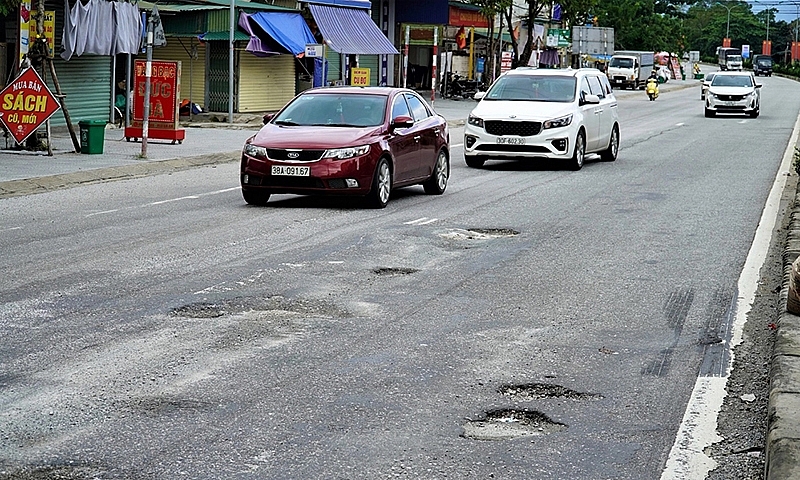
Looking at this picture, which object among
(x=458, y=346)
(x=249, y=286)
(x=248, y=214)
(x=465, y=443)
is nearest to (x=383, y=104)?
(x=248, y=214)

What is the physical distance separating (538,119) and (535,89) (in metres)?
1.40

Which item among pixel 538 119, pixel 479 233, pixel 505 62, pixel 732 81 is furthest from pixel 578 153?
pixel 505 62

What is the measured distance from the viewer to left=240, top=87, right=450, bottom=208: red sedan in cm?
1489

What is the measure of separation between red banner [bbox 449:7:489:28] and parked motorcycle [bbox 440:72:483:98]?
10.1ft

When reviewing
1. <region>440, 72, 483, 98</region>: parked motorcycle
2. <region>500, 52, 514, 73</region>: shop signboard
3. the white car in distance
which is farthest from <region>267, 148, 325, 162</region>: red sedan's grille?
<region>500, 52, 514, 73</region>: shop signboard

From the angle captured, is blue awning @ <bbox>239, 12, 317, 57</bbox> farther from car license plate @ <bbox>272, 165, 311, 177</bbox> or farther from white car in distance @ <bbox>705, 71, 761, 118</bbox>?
car license plate @ <bbox>272, 165, 311, 177</bbox>

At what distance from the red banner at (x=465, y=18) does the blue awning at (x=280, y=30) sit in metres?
20.2

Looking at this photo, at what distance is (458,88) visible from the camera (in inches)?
2200

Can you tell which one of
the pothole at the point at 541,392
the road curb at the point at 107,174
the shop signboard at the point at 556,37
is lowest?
the pothole at the point at 541,392

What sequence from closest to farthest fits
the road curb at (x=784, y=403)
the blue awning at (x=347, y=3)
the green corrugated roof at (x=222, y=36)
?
the road curb at (x=784, y=403), the green corrugated roof at (x=222, y=36), the blue awning at (x=347, y=3)

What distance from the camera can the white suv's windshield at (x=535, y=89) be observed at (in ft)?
74.0

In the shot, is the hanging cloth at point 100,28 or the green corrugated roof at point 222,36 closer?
the hanging cloth at point 100,28

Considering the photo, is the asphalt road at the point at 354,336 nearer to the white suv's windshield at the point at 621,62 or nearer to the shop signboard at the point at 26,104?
the shop signboard at the point at 26,104

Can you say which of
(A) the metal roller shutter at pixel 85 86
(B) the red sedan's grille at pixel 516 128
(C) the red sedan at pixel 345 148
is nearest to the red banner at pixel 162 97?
(A) the metal roller shutter at pixel 85 86
